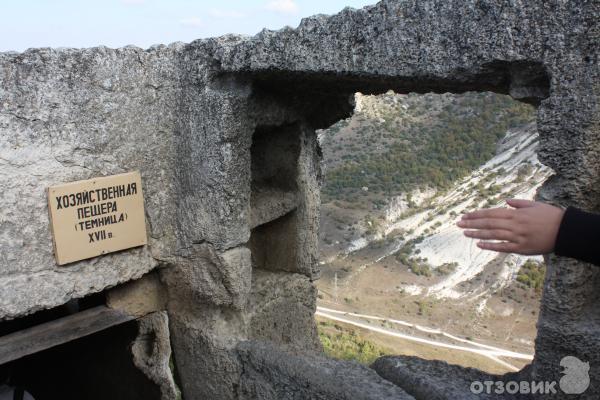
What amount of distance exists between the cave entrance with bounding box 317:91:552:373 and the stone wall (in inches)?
198

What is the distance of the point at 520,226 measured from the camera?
4.45ft

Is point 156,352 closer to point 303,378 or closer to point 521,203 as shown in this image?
point 303,378

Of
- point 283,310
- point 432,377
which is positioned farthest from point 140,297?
point 432,377

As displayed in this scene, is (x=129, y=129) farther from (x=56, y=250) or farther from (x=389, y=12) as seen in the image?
(x=389, y=12)

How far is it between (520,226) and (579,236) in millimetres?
129

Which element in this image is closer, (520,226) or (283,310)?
(520,226)

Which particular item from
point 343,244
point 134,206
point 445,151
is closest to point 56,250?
point 134,206

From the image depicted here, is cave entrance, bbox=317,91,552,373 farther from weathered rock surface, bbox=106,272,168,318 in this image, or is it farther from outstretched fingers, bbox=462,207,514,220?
outstretched fingers, bbox=462,207,514,220

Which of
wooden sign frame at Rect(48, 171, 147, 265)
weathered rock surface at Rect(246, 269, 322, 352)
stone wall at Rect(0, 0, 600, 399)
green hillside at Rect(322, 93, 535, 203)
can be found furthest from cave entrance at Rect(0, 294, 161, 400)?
green hillside at Rect(322, 93, 535, 203)

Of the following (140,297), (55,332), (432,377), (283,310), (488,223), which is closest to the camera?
(488,223)

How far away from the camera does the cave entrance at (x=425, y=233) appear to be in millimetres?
10594

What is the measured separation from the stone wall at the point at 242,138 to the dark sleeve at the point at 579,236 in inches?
18.6

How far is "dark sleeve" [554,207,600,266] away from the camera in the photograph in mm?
1265

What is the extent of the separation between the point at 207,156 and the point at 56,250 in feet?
2.52
